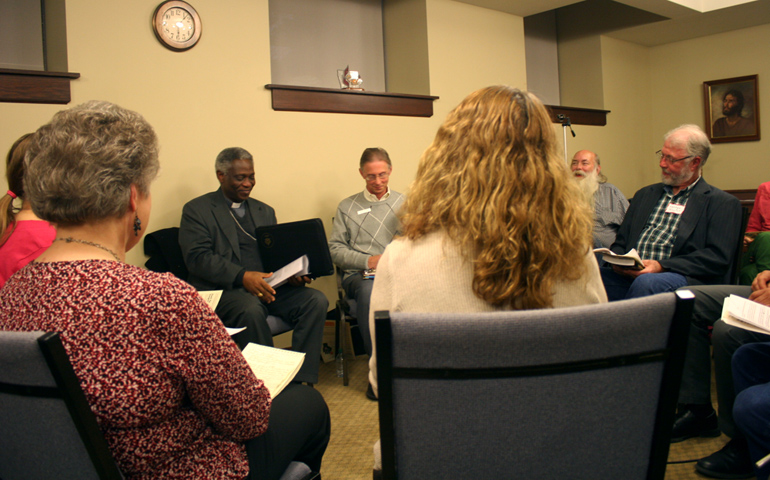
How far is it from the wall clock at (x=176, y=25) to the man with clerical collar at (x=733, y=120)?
Answer: 579 centimetres

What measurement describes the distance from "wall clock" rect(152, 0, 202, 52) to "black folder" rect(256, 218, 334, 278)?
1.31 meters

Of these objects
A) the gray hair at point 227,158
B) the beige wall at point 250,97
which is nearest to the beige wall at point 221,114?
the beige wall at point 250,97

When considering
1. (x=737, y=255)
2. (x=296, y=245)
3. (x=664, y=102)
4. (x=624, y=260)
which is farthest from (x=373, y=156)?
(x=664, y=102)

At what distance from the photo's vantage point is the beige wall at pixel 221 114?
312 cm

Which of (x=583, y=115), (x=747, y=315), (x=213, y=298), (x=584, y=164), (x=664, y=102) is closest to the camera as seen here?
(x=747, y=315)

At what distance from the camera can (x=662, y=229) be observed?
9.68 feet

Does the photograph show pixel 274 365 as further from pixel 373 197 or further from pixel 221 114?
pixel 221 114

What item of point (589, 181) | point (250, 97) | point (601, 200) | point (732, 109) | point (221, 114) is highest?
point (732, 109)

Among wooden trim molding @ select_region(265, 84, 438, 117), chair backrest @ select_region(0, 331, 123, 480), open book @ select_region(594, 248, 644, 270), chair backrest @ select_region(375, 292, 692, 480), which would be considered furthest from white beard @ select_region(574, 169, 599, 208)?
chair backrest @ select_region(0, 331, 123, 480)

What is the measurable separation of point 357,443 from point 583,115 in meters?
4.72

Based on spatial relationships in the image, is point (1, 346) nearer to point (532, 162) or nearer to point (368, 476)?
point (532, 162)

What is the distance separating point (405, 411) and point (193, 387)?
1.33 ft

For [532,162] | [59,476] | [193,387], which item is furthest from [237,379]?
[532,162]

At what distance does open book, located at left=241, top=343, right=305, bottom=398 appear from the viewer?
4.15ft
